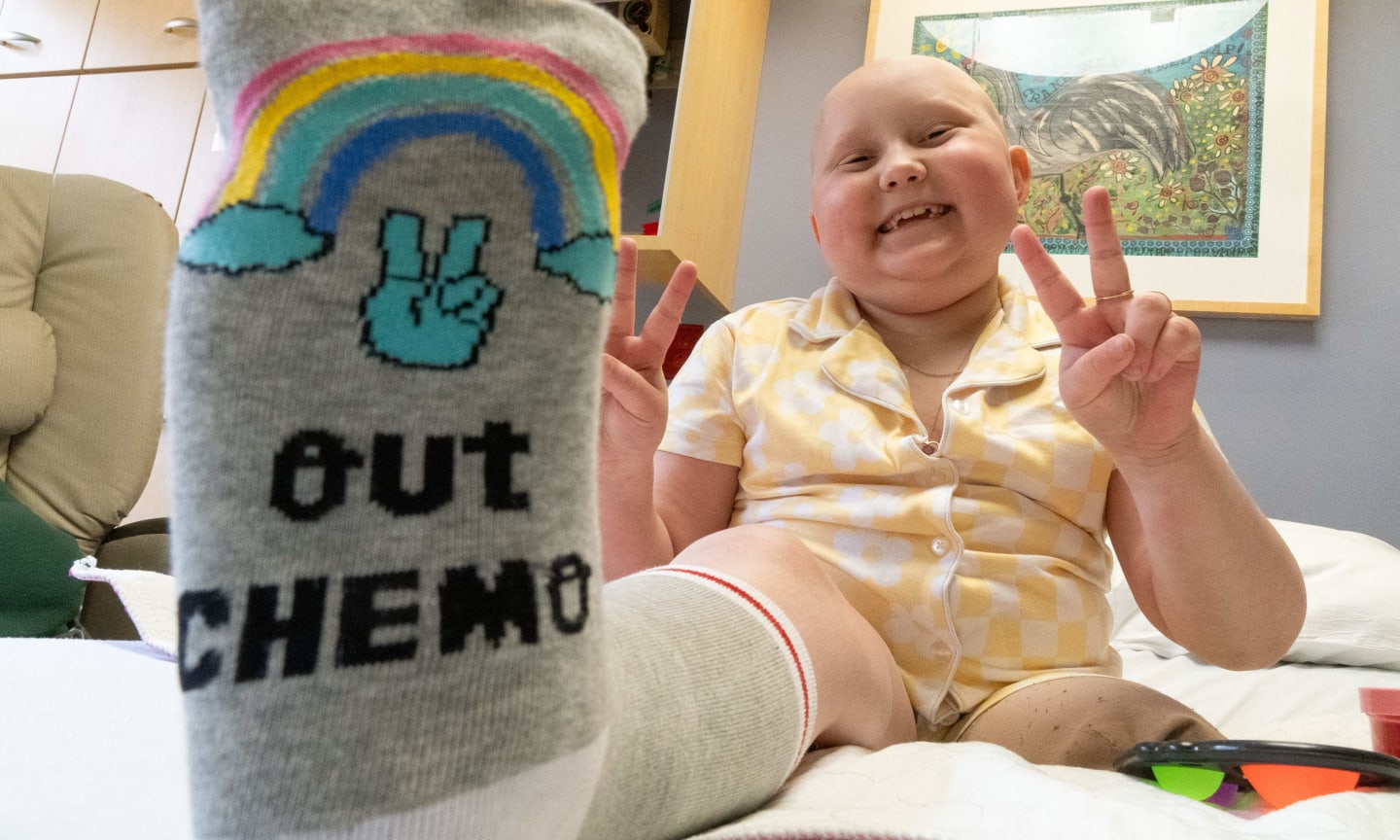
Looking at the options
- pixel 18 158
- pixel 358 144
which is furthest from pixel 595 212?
pixel 18 158

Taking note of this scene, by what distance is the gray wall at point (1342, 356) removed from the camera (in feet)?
4.46

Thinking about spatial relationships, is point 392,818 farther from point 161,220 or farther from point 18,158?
point 18,158

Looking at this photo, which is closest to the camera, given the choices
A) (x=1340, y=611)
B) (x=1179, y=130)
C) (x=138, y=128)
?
(x=1340, y=611)

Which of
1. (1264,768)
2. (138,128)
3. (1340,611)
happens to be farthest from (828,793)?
(138,128)

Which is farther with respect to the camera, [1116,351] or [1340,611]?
[1340,611]

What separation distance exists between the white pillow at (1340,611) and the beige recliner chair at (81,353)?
1181 mm

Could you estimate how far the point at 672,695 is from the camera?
1.29ft

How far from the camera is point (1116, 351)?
559 mm

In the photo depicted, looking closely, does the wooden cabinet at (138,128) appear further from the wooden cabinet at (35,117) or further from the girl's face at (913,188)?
the girl's face at (913,188)

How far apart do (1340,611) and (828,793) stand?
900 millimetres

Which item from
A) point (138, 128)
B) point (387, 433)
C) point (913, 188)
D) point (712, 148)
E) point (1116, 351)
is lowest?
point (387, 433)

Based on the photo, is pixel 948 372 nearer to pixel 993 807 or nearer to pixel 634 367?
pixel 634 367

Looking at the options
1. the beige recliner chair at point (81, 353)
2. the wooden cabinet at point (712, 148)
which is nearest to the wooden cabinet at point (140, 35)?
the beige recliner chair at point (81, 353)

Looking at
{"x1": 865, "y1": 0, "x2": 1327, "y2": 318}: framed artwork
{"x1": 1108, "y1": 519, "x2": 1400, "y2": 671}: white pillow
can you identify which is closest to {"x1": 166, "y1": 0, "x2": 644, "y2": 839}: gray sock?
{"x1": 1108, "y1": 519, "x2": 1400, "y2": 671}: white pillow
